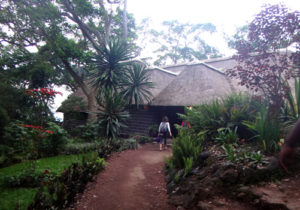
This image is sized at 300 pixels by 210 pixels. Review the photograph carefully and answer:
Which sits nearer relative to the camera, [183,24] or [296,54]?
[296,54]

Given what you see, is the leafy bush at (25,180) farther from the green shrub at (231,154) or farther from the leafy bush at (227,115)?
the leafy bush at (227,115)

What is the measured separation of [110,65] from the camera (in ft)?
41.8

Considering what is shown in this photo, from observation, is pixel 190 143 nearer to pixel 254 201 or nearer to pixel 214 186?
pixel 214 186

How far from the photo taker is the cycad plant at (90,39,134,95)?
489 inches

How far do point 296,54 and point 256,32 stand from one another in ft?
4.10

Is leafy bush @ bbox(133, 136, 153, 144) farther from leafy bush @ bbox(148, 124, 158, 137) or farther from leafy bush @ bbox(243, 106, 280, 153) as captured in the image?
leafy bush @ bbox(243, 106, 280, 153)

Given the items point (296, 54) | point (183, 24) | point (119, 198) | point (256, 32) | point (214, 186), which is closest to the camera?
Answer: point (214, 186)

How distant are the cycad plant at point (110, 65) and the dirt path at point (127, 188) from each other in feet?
17.7

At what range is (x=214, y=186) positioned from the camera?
13.9 feet

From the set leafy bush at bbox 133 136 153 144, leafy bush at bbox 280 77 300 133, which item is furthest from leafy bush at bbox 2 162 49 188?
leafy bush at bbox 133 136 153 144

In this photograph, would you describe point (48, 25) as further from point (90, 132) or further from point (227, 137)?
point (227, 137)

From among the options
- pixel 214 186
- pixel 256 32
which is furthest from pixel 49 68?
pixel 214 186

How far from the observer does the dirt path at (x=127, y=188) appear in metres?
4.89

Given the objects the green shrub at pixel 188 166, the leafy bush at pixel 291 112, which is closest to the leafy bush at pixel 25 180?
the green shrub at pixel 188 166
